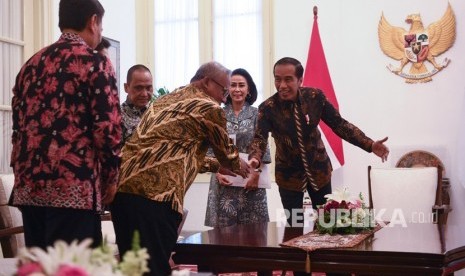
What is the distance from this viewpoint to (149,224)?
2.64 metres

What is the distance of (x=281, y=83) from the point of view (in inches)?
155

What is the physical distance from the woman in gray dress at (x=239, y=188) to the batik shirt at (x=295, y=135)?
0.63 ft

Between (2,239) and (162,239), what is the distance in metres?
1.34

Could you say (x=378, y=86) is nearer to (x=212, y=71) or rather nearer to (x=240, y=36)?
(x=240, y=36)

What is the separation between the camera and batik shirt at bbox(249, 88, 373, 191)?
390 centimetres

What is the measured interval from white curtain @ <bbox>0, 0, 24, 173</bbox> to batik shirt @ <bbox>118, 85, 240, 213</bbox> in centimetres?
304

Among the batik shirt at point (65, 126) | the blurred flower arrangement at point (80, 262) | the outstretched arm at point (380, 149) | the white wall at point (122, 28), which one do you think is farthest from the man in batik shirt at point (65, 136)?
the white wall at point (122, 28)

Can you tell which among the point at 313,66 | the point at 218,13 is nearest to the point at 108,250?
the point at 313,66

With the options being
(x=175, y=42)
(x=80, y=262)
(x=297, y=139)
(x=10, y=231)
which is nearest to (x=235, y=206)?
(x=297, y=139)

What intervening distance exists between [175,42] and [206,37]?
403 millimetres

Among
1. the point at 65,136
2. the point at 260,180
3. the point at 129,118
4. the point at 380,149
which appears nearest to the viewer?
the point at 65,136

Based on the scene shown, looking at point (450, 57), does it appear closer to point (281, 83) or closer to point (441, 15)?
point (441, 15)

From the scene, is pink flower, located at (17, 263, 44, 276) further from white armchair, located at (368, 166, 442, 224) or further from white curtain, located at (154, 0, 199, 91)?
white curtain, located at (154, 0, 199, 91)

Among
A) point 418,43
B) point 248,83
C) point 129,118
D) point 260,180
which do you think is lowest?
point 260,180
